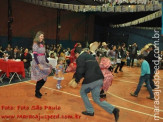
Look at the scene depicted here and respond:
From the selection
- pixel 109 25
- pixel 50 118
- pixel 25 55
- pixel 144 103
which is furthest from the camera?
pixel 109 25

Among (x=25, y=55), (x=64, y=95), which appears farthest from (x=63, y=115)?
(x=25, y=55)

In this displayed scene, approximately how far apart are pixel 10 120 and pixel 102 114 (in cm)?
203

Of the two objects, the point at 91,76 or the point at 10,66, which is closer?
the point at 91,76

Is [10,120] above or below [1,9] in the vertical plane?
below

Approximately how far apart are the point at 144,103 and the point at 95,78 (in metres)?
2.48

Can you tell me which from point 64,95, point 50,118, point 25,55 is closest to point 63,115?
point 50,118

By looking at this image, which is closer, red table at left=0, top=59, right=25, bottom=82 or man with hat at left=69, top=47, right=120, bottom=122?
man with hat at left=69, top=47, right=120, bottom=122

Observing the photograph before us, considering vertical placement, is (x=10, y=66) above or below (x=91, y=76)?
below

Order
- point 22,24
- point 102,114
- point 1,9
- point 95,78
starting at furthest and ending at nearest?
point 22,24
point 1,9
point 102,114
point 95,78

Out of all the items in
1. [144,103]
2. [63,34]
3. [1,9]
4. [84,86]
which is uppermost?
[1,9]

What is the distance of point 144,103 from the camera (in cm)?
544

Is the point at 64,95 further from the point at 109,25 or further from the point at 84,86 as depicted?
the point at 109,25

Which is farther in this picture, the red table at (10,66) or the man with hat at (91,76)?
the red table at (10,66)

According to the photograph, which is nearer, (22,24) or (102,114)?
(102,114)
